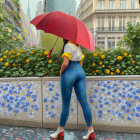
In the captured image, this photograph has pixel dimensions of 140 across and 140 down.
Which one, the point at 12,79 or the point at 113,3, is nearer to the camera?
the point at 12,79

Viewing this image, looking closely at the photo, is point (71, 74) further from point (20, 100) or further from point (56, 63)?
point (20, 100)

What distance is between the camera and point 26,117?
5316 millimetres

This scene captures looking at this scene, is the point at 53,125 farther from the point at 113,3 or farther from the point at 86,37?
the point at 113,3

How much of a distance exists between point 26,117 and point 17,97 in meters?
0.45

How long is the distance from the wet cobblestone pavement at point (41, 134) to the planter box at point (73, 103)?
6.8 inches

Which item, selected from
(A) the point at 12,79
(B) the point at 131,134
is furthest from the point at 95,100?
(A) the point at 12,79

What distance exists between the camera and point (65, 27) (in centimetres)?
411

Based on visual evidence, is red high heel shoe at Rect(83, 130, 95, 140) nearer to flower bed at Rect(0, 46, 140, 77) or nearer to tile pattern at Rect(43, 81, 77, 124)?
tile pattern at Rect(43, 81, 77, 124)

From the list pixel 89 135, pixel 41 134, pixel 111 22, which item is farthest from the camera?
pixel 111 22

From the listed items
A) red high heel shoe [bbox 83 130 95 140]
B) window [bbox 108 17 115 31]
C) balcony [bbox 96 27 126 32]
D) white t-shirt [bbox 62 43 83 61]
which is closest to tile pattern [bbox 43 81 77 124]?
red high heel shoe [bbox 83 130 95 140]

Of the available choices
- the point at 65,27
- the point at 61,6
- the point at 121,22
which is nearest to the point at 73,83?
the point at 65,27

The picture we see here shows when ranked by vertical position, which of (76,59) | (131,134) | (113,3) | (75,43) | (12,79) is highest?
(113,3)

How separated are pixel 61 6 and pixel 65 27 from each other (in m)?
3.64

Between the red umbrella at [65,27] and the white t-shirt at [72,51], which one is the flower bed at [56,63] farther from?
the red umbrella at [65,27]
